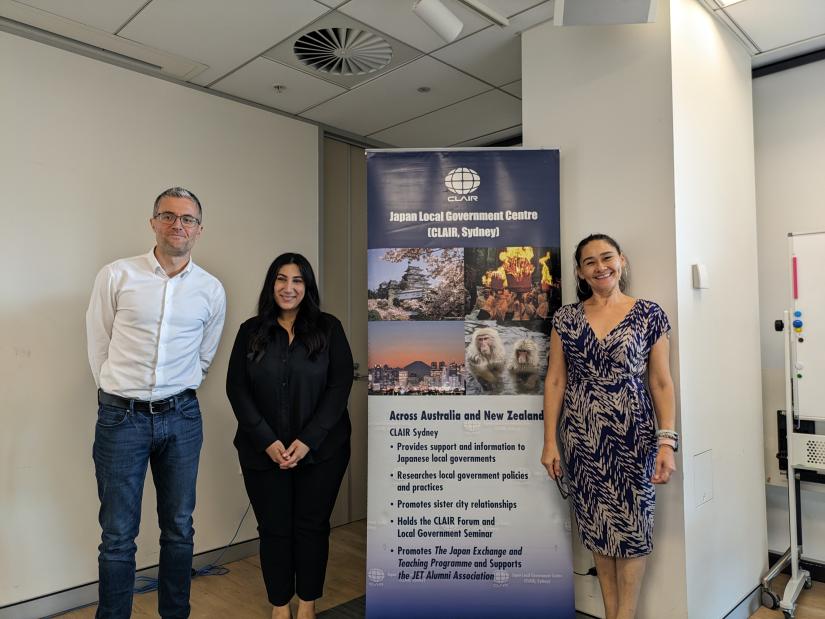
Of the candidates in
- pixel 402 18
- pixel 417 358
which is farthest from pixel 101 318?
pixel 402 18

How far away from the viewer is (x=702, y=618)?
2.37 m

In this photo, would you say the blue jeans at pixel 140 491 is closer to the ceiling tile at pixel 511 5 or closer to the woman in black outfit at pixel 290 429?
the woman in black outfit at pixel 290 429

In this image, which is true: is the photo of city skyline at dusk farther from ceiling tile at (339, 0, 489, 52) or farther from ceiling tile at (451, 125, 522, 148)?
ceiling tile at (451, 125, 522, 148)

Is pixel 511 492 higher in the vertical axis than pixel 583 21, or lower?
lower

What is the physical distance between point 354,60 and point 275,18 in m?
0.54

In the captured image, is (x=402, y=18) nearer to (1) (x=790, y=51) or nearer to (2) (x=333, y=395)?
(2) (x=333, y=395)

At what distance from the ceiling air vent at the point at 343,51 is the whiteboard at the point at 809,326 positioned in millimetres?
2249

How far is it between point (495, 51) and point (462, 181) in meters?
0.86

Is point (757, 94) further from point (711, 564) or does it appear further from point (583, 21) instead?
point (711, 564)

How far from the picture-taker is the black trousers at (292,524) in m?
2.53

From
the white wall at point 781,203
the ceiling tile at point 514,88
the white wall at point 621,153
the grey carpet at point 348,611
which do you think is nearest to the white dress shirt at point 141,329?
the grey carpet at point 348,611

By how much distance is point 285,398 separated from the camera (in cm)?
253

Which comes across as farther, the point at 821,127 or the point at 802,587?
the point at 821,127

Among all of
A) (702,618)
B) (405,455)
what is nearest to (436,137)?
(405,455)
